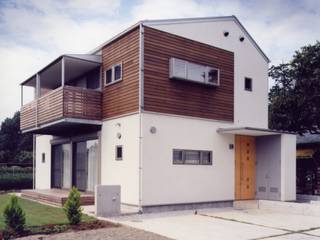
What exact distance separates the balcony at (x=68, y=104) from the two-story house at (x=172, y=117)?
4 centimetres

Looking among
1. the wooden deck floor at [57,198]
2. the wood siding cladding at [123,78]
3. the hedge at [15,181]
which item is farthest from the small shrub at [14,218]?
the hedge at [15,181]

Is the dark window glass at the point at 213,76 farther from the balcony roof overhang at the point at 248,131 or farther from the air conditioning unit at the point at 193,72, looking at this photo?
the balcony roof overhang at the point at 248,131

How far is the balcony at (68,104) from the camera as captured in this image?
1573 centimetres

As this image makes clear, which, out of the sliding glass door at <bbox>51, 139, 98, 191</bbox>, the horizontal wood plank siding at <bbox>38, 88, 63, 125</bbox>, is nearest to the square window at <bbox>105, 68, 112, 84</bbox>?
the horizontal wood plank siding at <bbox>38, 88, 63, 125</bbox>

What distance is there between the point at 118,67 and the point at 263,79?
7445 mm

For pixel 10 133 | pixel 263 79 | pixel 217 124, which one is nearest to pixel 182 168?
pixel 217 124

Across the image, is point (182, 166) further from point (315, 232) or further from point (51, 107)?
point (51, 107)

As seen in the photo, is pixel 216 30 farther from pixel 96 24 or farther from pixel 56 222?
pixel 56 222

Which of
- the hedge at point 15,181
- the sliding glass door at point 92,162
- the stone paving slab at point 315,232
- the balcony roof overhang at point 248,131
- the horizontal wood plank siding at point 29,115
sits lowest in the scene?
the hedge at point 15,181

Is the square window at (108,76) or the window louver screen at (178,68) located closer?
the window louver screen at (178,68)

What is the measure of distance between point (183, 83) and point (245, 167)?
513 cm

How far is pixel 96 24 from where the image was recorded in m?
14.5

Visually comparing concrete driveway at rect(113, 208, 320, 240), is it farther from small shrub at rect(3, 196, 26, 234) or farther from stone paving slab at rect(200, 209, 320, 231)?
small shrub at rect(3, 196, 26, 234)

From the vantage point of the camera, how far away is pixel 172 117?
1503 cm
